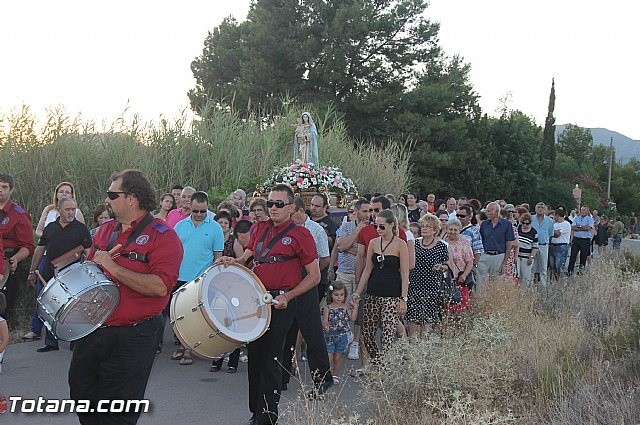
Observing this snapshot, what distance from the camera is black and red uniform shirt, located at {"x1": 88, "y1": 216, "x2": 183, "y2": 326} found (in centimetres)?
441

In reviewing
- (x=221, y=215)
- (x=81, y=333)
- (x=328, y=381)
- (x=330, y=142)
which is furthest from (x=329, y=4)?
(x=81, y=333)

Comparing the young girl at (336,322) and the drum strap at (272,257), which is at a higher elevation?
the drum strap at (272,257)

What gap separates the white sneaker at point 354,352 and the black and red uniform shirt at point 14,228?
4.19 metres

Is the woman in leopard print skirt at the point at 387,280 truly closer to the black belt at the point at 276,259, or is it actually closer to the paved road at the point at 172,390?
the paved road at the point at 172,390

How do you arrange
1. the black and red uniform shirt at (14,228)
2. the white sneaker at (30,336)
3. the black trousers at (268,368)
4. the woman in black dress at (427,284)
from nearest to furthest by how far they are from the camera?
the black trousers at (268,368), the woman in black dress at (427,284), the black and red uniform shirt at (14,228), the white sneaker at (30,336)

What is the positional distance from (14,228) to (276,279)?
4265 millimetres

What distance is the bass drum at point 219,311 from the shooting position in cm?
527

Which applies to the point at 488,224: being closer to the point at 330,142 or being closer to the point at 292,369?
the point at 292,369

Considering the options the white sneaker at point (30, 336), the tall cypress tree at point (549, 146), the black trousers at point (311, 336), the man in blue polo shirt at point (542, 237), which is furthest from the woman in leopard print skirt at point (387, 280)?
the tall cypress tree at point (549, 146)

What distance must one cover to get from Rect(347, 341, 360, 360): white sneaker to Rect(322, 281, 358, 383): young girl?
981 mm

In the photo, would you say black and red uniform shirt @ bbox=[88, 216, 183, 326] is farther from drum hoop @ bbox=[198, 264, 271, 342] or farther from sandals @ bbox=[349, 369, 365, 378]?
sandals @ bbox=[349, 369, 365, 378]

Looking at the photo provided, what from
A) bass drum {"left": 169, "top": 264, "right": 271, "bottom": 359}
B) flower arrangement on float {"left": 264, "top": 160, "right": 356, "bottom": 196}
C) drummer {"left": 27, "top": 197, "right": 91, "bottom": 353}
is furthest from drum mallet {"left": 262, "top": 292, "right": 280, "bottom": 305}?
flower arrangement on float {"left": 264, "top": 160, "right": 356, "bottom": 196}

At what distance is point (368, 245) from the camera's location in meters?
8.18

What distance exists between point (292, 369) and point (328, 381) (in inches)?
33.4
